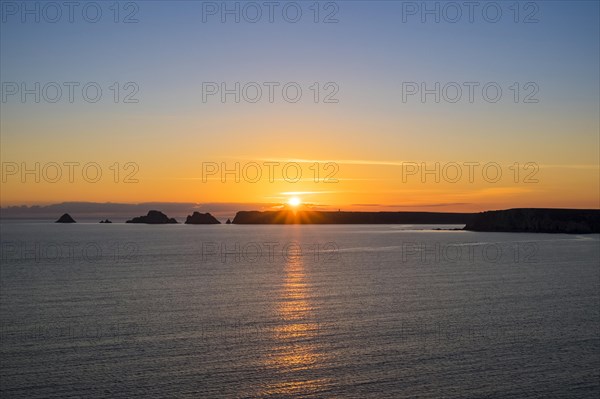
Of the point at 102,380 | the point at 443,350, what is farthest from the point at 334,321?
the point at 102,380

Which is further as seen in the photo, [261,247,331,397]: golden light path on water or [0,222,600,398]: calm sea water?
[0,222,600,398]: calm sea water

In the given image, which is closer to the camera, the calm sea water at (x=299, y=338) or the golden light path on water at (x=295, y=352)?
the golden light path on water at (x=295, y=352)

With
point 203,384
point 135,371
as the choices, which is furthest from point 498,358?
point 135,371

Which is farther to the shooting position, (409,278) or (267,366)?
(409,278)

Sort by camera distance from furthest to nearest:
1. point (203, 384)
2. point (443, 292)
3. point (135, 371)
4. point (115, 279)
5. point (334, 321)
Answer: point (115, 279), point (443, 292), point (334, 321), point (135, 371), point (203, 384)

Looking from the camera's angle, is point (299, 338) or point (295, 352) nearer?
point (295, 352)

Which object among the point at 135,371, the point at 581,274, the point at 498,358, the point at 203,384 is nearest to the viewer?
the point at 203,384

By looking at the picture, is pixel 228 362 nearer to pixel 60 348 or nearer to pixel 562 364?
pixel 60 348
